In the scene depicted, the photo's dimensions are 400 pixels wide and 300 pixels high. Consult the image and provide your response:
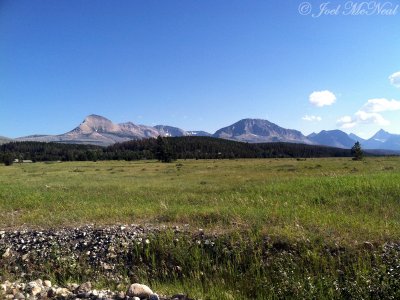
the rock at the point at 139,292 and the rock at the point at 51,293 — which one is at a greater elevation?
the rock at the point at 139,292

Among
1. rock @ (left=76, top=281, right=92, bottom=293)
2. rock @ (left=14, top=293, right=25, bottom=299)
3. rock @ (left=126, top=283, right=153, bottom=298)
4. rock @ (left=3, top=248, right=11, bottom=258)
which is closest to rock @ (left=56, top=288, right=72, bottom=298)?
rock @ (left=76, top=281, right=92, bottom=293)

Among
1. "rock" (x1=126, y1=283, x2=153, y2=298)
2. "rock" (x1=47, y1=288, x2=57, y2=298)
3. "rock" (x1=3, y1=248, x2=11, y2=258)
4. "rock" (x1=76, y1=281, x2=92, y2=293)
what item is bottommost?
"rock" (x1=3, y1=248, x2=11, y2=258)

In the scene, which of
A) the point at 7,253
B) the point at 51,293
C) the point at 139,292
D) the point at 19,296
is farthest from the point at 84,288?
the point at 7,253

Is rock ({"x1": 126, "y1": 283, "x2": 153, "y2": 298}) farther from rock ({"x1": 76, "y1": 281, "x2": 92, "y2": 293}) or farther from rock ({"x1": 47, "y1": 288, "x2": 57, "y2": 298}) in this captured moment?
rock ({"x1": 47, "y1": 288, "x2": 57, "y2": 298})

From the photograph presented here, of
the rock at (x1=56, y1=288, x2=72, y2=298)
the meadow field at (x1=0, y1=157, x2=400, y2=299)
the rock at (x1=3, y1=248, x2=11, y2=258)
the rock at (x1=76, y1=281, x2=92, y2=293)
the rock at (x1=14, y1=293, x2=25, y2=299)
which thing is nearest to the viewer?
the rock at (x1=14, y1=293, x2=25, y2=299)

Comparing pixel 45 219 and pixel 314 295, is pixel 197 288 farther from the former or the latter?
pixel 45 219

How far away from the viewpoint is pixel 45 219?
14.9m

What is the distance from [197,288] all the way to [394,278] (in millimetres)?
4371

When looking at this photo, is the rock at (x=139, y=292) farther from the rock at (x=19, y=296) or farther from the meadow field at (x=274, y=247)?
the rock at (x=19, y=296)

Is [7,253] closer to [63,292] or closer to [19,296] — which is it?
[19,296]

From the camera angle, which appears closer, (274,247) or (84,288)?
(84,288)

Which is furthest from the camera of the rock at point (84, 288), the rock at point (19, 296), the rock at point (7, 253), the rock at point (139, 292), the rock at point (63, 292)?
the rock at point (7, 253)

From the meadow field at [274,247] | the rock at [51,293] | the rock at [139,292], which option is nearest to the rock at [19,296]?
the rock at [51,293]

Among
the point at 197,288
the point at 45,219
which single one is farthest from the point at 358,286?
the point at 45,219
